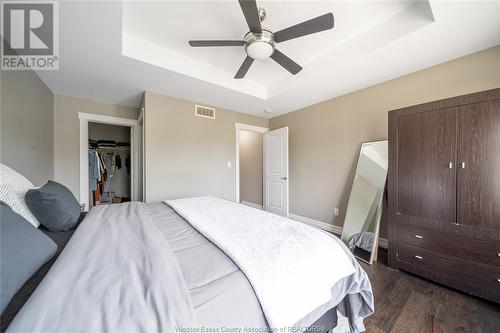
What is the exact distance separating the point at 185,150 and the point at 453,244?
11.3ft

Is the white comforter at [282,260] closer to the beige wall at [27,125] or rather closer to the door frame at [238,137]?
the beige wall at [27,125]

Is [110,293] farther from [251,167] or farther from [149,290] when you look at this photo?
[251,167]

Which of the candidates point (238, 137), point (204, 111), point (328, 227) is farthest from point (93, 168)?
point (328, 227)

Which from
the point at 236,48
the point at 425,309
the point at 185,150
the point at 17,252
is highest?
the point at 236,48

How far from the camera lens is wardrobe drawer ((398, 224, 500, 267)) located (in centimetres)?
156

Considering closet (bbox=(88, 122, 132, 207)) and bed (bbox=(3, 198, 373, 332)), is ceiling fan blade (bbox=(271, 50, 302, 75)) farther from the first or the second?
closet (bbox=(88, 122, 132, 207))

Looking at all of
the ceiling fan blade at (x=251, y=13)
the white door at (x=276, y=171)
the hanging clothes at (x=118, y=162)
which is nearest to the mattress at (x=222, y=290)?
the ceiling fan blade at (x=251, y=13)

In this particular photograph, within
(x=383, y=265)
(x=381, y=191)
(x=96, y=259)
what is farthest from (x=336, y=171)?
(x=96, y=259)

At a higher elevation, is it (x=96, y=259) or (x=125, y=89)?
(x=125, y=89)

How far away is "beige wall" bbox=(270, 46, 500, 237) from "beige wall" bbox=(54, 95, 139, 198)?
3598 mm

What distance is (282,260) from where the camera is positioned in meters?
0.94

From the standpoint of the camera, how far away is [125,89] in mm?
2797

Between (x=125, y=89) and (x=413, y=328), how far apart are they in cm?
401

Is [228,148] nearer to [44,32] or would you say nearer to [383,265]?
[44,32]
